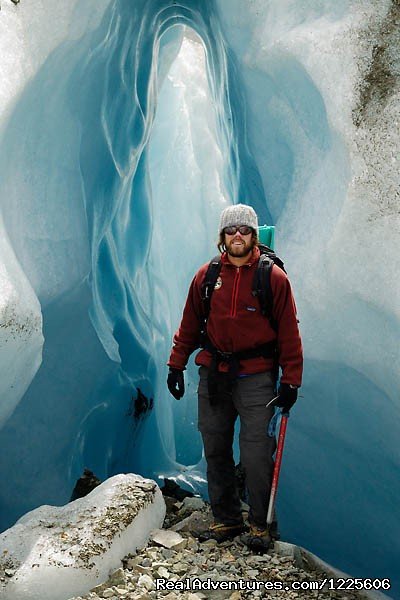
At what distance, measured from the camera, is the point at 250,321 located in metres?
3.53

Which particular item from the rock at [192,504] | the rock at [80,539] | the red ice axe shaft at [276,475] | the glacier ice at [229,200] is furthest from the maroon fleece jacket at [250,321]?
the rock at [192,504]

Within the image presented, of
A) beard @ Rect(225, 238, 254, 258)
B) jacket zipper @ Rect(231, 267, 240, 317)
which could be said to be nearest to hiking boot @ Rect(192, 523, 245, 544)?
jacket zipper @ Rect(231, 267, 240, 317)

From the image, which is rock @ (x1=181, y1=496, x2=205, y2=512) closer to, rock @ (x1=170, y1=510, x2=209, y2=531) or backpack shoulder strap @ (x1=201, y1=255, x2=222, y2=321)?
rock @ (x1=170, y1=510, x2=209, y2=531)

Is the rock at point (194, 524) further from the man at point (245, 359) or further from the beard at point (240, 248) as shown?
the beard at point (240, 248)

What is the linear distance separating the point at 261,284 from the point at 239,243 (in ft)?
0.73

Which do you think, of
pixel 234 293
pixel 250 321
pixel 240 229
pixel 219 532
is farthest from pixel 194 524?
pixel 240 229

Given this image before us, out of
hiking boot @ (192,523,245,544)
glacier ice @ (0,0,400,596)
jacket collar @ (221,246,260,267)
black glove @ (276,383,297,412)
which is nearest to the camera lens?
black glove @ (276,383,297,412)

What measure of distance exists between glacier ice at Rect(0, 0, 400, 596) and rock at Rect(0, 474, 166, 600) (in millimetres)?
777

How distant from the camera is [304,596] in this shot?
321 centimetres

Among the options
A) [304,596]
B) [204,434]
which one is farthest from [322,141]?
[304,596]

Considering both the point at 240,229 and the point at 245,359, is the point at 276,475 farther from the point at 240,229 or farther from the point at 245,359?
the point at 240,229

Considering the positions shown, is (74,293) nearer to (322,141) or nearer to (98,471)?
(98,471)

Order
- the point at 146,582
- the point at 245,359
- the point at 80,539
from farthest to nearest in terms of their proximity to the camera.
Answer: the point at 245,359 → the point at 80,539 → the point at 146,582

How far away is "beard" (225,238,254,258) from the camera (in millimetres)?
3510
